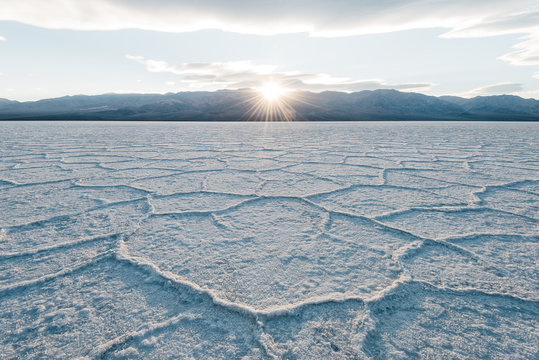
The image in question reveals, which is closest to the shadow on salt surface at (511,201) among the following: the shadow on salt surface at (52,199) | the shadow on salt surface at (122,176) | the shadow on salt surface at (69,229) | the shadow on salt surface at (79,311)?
the shadow on salt surface at (79,311)

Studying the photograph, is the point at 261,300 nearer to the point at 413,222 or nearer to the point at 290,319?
the point at 290,319

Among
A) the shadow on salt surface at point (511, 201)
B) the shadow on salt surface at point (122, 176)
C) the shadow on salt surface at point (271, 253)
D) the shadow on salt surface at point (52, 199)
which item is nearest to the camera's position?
the shadow on salt surface at point (271, 253)

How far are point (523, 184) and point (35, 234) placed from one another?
10.4ft

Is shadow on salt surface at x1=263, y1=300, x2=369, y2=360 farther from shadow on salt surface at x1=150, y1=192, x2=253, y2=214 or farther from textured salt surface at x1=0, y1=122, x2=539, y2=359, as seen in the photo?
shadow on salt surface at x1=150, y1=192, x2=253, y2=214

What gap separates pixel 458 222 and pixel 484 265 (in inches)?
17.0

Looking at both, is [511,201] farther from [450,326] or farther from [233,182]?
[233,182]

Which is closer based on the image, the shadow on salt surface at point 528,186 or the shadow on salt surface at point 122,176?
the shadow on salt surface at point 528,186

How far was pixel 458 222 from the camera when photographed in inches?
53.3

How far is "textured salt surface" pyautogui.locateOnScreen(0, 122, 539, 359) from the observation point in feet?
2.17

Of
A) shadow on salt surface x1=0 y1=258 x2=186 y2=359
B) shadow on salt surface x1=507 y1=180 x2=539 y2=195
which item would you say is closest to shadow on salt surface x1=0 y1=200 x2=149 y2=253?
shadow on salt surface x1=0 y1=258 x2=186 y2=359

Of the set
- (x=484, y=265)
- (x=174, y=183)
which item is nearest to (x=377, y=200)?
(x=484, y=265)

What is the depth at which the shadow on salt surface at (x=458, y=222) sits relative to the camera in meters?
1.25

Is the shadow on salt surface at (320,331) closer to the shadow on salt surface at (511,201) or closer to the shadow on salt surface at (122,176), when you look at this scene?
the shadow on salt surface at (511,201)

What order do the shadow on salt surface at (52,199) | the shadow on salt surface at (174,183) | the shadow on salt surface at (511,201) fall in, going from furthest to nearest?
the shadow on salt surface at (174,183) → the shadow on salt surface at (511,201) → the shadow on salt surface at (52,199)
